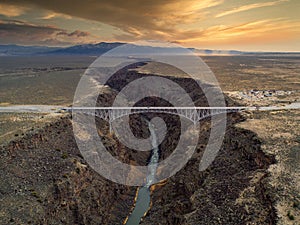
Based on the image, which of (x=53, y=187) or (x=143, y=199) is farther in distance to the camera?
(x=143, y=199)

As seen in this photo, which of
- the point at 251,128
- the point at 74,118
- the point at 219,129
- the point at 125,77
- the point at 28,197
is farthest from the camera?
the point at 125,77

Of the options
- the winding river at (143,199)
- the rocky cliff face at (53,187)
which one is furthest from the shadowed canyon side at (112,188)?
the winding river at (143,199)

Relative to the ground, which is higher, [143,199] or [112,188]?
[112,188]

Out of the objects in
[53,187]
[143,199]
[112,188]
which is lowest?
[143,199]

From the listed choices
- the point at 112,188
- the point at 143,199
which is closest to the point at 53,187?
the point at 112,188

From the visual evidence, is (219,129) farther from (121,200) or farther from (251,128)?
(121,200)

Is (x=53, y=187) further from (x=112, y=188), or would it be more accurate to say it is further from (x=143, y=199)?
(x=143, y=199)

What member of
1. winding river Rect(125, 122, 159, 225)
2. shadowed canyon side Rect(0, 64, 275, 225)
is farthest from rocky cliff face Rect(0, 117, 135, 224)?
winding river Rect(125, 122, 159, 225)

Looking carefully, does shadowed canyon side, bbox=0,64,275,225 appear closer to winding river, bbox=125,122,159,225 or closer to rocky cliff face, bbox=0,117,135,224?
rocky cliff face, bbox=0,117,135,224

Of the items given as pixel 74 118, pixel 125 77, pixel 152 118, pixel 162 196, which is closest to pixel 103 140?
pixel 74 118
